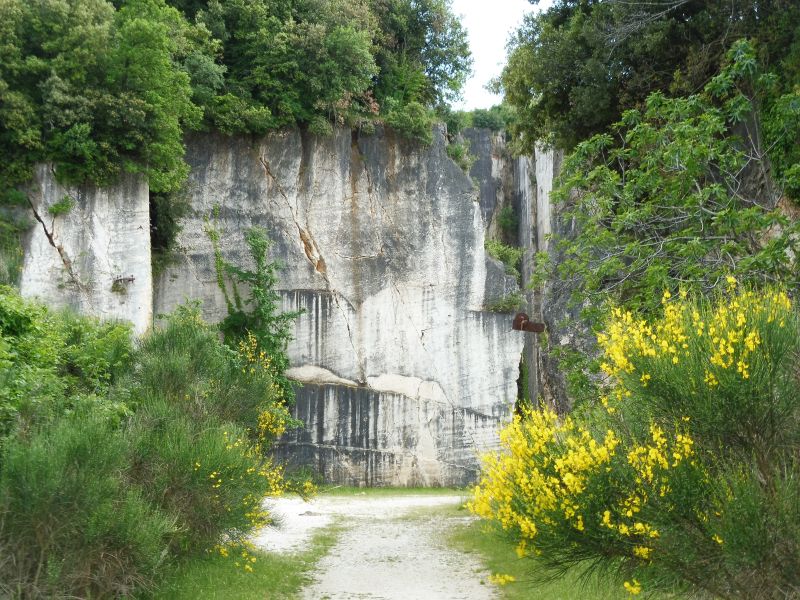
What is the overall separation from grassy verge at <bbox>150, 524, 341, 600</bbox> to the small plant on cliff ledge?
9424mm

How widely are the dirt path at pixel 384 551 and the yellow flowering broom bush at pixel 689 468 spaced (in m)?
4.25

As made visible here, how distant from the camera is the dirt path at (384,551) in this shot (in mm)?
9688

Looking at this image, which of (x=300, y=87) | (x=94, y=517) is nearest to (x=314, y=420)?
(x=300, y=87)

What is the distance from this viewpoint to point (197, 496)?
29.1 feet

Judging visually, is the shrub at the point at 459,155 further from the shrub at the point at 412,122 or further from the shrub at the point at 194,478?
the shrub at the point at 194,478

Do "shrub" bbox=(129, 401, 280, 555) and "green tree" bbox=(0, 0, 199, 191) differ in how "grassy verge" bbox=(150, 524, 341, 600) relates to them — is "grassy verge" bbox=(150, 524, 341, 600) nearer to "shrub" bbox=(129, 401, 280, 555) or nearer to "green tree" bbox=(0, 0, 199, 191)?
"shrub" bbox=(129, 401, 280, 555)

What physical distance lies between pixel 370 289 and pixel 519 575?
1351 centimetres

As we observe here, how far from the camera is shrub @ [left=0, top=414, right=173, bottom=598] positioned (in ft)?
20.8

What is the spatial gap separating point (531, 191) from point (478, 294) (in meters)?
7.39

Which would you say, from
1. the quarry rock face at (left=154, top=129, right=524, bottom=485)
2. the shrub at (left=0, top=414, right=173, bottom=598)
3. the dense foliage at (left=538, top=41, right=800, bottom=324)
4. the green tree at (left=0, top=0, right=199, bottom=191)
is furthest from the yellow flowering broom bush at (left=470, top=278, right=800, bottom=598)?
the quarry rock face at (left=154, top=129, right=524, bottom=485)

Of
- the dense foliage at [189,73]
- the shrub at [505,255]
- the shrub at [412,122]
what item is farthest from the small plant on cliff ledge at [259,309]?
the shrub at [505,255]

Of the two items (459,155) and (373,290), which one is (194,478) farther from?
(459,155)

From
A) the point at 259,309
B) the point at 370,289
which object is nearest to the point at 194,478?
the point at 259,309

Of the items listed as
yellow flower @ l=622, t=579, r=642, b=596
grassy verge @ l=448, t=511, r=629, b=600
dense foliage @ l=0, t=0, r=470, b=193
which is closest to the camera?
yellow flower @ l=622, t=579, r=642, b=596
